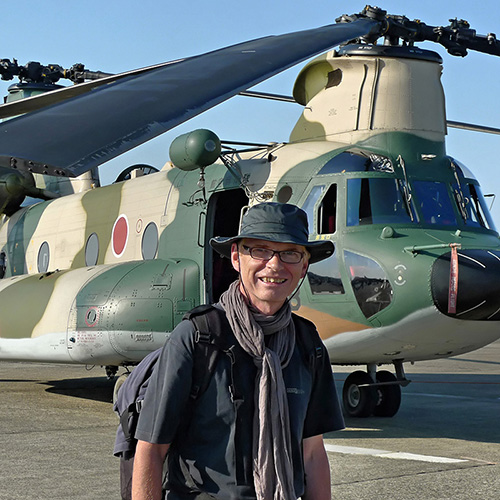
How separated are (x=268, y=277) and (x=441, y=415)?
323 inches

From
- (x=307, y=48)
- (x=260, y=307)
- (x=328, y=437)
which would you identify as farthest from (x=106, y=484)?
(x=260, y=307)

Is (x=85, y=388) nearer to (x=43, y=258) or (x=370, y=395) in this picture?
(x=43, y=258)

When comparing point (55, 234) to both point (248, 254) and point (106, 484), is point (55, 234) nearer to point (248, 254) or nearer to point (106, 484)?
point (106, 484)

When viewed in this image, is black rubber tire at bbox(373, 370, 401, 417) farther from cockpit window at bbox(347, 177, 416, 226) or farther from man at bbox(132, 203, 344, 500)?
man at bbox(132, 203, 344, 500)

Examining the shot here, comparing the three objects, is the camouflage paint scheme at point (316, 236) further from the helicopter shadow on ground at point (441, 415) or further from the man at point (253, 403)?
the man at point (253, 403)

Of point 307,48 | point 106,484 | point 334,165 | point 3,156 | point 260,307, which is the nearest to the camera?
point 3,156

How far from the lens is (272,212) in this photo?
2994 mm

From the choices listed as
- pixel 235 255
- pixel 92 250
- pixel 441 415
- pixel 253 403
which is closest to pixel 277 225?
pixel 235 255

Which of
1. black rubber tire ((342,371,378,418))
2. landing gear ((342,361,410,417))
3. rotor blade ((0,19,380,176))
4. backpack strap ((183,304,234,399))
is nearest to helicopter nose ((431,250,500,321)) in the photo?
landing gear ((342,361,410,417))

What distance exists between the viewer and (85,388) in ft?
43.8

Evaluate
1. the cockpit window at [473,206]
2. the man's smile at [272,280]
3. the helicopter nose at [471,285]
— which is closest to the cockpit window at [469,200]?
the cockpit window at [473,206]

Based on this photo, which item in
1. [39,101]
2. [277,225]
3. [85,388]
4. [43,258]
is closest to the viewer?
[277,225]

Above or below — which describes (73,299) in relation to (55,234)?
below

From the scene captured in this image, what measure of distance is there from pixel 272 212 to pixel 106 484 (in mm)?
4145
